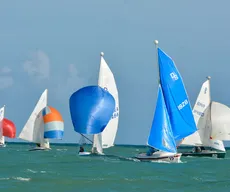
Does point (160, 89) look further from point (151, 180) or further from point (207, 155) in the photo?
point (207, 155)

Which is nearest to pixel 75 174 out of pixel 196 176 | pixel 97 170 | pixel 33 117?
pixel 97 170

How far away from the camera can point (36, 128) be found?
90.8m

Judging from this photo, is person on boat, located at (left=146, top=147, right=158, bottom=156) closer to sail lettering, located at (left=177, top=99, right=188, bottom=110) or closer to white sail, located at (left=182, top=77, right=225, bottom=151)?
sail lettering, located at (left=177, top=99, right=188, bottom=110)

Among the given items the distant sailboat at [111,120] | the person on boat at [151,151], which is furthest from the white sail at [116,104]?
the person on boat at [151,151]

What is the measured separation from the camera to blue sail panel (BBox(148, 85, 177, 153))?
53.9 metres

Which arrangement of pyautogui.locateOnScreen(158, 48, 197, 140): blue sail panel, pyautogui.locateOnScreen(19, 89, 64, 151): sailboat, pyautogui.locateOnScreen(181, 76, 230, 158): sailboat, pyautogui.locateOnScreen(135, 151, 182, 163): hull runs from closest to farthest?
pyautogui.locateOnScreen(158, 48, 197, 140): blue sail panel
pyautogui.locateOnScreen(135, 151, 182, 163): hull
pyautogui.locateOnScreen(181, 76, 230, 158): sailboat
pyautogui.locateOnScreen(19, 89, 64, 151): sailboat

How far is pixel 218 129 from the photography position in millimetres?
76000

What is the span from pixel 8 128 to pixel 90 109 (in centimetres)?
6282

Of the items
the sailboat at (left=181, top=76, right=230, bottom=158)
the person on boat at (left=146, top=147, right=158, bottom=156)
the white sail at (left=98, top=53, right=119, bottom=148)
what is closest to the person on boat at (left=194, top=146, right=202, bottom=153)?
the sailboat at (left=181, top=76, right=230, bottom=158)

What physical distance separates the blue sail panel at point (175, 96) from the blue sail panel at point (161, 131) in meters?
0.50

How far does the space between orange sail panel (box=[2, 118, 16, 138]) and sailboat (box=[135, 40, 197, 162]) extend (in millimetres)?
68729

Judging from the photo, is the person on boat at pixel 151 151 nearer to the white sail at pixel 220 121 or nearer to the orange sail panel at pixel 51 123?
the white sail at pixel 220 121

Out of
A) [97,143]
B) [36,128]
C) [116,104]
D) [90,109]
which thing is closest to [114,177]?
[90,109]

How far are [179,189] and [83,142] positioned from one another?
25.2 metres
